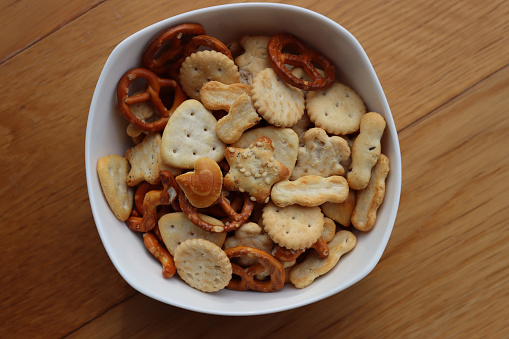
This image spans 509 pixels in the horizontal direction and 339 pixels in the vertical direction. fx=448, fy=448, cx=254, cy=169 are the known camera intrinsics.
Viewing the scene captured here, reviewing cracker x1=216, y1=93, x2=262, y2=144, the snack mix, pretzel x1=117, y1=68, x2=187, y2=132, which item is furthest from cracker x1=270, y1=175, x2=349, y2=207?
pretzel x1=117, y1=68, x2=187, y2=132

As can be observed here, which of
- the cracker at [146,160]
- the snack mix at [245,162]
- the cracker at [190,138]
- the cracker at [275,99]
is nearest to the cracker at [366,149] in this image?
the snack mix at [245,162]

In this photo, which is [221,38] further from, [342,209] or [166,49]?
[342,209]

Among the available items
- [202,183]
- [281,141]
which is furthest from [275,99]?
[202,183]

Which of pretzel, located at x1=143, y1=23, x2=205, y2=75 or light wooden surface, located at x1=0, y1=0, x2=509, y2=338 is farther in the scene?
light wooden surface, located at x1=0, y1=0, x2=509, y2=338

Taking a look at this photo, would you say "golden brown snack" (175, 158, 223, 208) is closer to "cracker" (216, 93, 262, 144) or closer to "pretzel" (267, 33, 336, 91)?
"cracker" (216, 93, 262, 144)

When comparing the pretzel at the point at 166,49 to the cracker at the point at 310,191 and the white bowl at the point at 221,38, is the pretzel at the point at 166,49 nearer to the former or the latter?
the white bowl at the point at 221,38

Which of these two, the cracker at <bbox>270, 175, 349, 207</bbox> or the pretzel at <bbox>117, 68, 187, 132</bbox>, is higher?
the pretzel at <bbox>117, 68, 187, 132</bbox>
